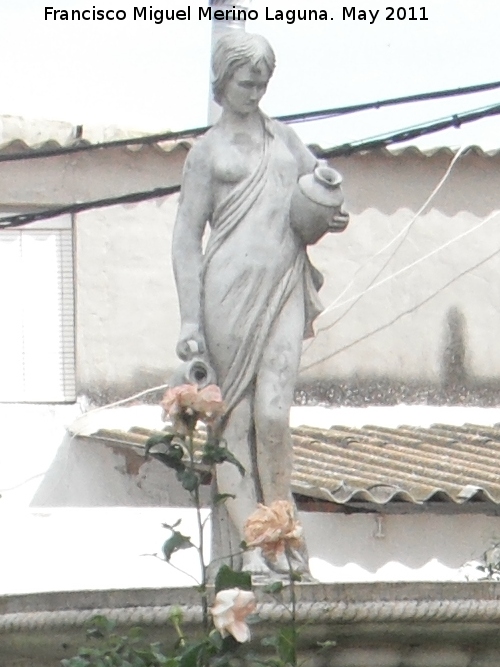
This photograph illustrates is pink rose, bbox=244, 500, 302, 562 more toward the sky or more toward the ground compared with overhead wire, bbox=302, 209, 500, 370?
more toward the ground

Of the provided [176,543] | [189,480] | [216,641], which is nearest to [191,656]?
[216,641]

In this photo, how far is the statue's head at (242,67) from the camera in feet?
22.1

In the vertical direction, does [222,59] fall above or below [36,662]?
above

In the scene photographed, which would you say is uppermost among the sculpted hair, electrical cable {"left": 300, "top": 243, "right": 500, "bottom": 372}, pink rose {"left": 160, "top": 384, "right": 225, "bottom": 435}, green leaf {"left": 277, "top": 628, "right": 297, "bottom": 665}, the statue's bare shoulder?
electrical cable {"left": 300, "top": 243, "right": 500, "bottom": 372}

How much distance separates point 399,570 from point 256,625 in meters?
6.57

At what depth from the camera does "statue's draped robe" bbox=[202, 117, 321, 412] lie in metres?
6.66

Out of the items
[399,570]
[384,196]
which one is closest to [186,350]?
[399,570]

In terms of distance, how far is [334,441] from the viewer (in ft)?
41.2

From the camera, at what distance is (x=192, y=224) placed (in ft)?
22.4

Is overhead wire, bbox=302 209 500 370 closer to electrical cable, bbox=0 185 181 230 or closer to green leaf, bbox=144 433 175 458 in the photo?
electrical cable, bbox=0 185 181 230

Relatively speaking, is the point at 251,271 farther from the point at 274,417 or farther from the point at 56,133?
the point at 56,133

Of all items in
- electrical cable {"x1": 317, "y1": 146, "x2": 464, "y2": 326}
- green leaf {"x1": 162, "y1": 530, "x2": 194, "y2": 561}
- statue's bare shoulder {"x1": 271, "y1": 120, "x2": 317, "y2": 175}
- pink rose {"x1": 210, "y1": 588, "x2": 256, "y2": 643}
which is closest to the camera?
pink rose {"x1": 210, "y1": 588, "x2": 256, "y2": 643}

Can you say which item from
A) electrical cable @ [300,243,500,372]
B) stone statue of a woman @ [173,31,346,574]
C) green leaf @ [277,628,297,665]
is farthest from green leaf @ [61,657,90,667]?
electrical cable @ [300,243,500,372]

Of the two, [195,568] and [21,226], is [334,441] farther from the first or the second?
[195,568]
